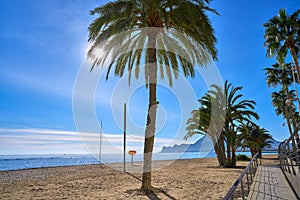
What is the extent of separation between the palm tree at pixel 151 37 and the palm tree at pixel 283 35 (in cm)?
1246

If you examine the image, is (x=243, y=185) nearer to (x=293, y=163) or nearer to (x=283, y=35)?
(x=293, y=163)

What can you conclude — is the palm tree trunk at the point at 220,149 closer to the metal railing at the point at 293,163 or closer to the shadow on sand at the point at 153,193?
the shadow on sand at the point at 153,193

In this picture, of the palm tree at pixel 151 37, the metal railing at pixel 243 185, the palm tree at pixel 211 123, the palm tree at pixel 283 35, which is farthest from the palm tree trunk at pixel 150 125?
the palm tree at pixel 283 35

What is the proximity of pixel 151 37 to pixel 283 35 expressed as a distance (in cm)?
1495

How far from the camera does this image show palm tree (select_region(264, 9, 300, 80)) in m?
18.0

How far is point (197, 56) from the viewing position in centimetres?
993

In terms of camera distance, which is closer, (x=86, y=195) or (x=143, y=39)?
(x=86, y=195)

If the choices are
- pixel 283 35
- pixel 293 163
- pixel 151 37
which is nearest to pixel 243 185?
pixel 293 163

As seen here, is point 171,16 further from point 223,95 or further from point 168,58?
point 223,95

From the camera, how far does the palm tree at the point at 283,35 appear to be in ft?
59.1

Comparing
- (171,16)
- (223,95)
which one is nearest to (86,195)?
(171,16)

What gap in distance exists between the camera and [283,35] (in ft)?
61.1

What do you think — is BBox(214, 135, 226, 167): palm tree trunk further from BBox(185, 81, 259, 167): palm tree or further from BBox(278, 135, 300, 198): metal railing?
BBox(278, 135, 300, 198): metal railing

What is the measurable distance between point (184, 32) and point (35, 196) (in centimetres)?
862
